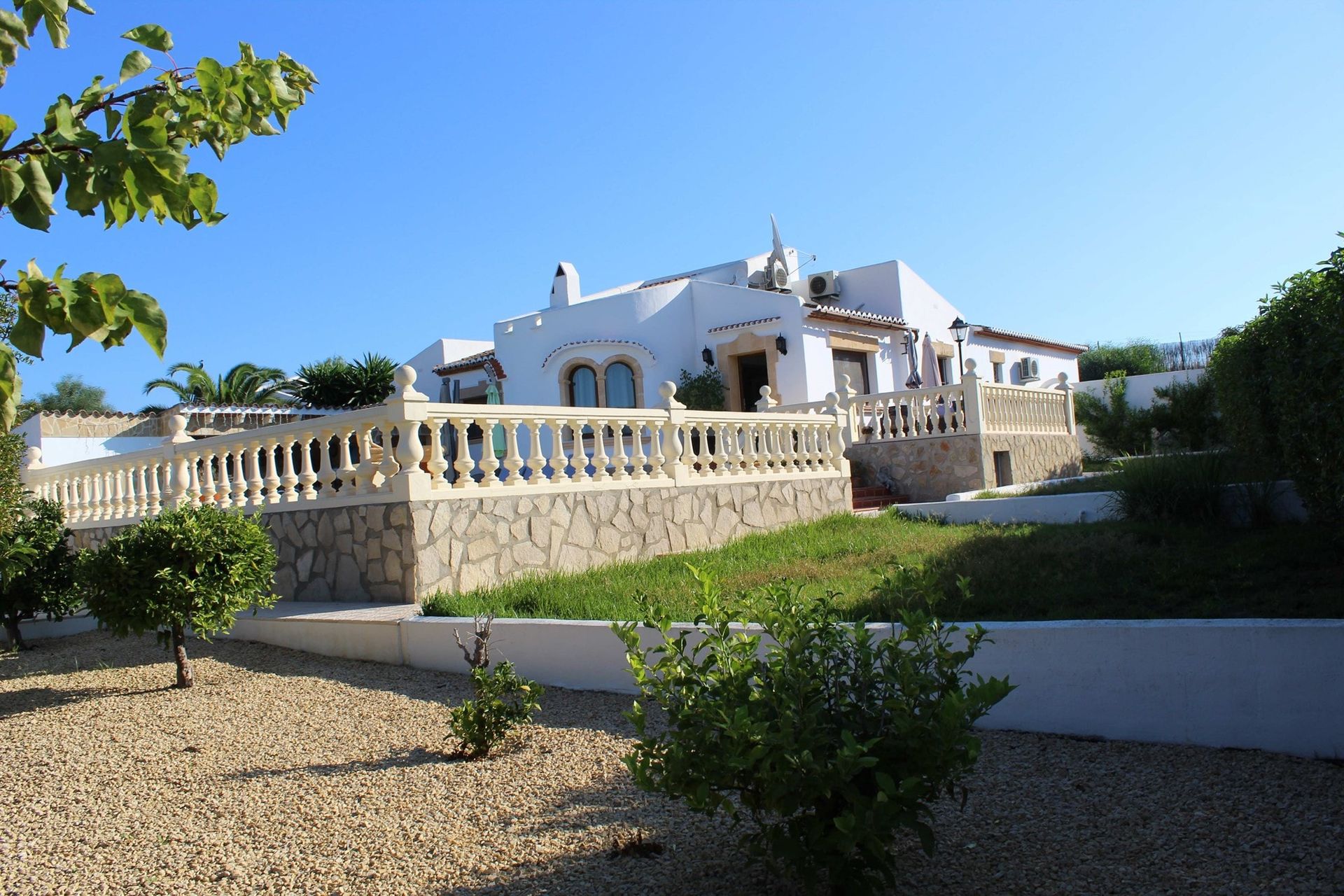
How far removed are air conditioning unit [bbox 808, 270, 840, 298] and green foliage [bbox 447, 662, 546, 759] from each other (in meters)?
18.0

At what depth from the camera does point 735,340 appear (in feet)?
63.1

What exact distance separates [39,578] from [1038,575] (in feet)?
29.1

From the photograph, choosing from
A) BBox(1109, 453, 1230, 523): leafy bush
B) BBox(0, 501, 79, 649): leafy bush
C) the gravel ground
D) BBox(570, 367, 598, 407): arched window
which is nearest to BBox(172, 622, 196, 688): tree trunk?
the gravel ground

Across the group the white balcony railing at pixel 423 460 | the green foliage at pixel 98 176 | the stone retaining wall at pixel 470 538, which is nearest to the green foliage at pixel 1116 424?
the white balcony railing at pixel 423 460

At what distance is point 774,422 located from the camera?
13023 mm

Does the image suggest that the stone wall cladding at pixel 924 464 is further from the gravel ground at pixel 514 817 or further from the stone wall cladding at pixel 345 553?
the gravel ground at pixel 514 817

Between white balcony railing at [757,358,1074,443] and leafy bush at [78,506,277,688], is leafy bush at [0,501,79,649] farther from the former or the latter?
white balcony railing at [757,358,1074,443]

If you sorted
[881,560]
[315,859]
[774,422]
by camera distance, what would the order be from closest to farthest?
[315,859] → [881,560] → [774,422]

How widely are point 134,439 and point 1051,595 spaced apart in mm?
19272

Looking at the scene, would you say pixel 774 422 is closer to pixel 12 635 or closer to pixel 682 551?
pixel 682 551

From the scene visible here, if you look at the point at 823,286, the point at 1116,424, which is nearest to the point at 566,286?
the point at 823,286

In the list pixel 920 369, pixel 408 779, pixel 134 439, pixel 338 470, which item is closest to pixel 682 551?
pixel 338 470

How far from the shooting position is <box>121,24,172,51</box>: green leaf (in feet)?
8.82

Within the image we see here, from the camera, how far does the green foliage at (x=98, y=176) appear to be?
2.41m
